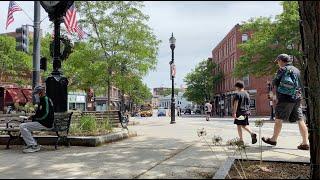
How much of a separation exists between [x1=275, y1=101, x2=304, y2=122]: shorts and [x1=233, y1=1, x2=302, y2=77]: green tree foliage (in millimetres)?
27429

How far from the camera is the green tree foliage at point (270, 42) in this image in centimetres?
3681

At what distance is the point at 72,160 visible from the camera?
25.2 ft

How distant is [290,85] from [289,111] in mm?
519

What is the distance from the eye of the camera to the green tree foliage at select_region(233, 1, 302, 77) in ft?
121

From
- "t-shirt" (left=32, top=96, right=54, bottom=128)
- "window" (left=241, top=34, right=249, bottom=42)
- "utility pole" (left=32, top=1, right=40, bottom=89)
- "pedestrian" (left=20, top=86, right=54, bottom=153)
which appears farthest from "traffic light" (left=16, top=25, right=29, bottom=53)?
"window" (left=241, top=34, right=249, bottom=42)

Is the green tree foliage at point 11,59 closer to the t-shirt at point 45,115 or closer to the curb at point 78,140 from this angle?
the curb at point 78,140

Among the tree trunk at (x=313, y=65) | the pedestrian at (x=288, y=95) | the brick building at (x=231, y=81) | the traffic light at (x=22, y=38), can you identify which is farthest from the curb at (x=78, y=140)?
the brick building at (x=231, y=81)

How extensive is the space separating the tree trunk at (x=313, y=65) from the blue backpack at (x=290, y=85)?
3102 millimetres

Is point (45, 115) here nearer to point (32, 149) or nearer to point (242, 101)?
point (32, 149)

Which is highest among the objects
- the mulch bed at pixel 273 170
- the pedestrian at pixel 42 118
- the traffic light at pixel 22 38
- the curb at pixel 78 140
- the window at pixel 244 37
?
the window at pixel 244 37

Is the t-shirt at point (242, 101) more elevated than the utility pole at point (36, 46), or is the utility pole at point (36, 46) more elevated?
the utility pole at point (36, 46)

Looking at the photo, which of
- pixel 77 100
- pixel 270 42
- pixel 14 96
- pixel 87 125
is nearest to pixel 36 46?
pixel 87 125

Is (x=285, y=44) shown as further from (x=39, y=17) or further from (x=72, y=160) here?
(x=72, y=160)

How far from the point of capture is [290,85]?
30.3 ft
